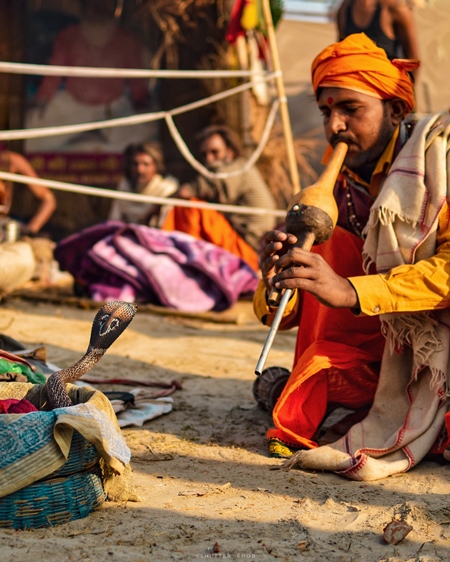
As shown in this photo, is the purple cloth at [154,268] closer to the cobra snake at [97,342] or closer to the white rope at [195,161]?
the white rope at [195,161]

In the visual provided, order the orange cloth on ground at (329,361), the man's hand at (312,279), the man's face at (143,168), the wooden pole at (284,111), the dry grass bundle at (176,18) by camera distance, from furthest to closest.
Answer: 1. the dry grass bundle at (176,18)
2. the man's face at (143,168)
3. the wooden pole at (284,111)
4. the orange cloth on ground at (329,361)
5. the man's hand at (312,279)

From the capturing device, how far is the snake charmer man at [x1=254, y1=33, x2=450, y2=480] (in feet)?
9.03

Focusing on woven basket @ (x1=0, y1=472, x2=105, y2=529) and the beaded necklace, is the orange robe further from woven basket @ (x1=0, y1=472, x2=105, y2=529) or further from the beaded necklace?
woven basket @ (x1=0, y1=472, x2=105, y2=529)

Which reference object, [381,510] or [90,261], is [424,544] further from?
[90,261]

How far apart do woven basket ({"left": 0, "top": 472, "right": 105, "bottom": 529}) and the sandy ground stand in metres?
0.03

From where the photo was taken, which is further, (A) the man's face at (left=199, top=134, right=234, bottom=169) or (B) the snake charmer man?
Result: (A) the man's face at (left=199, top=134, right=234, bottom=169)

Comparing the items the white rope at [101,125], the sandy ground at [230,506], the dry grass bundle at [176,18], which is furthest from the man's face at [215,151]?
the sandy ground at [230,506]

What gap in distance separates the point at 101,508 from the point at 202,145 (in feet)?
17.9

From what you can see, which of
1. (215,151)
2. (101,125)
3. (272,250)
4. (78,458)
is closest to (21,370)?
(78,458)

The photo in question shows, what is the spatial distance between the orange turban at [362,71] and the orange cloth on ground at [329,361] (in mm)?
552

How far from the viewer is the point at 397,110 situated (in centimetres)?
317

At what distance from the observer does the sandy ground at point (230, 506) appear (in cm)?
213

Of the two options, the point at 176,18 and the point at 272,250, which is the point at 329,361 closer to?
the point at 272,250

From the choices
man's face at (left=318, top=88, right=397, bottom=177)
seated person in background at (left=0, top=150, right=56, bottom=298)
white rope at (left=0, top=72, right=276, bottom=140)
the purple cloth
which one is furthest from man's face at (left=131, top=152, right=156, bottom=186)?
man's face at (left=318, top=88, right=397, bottom=177)
